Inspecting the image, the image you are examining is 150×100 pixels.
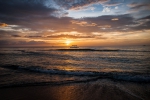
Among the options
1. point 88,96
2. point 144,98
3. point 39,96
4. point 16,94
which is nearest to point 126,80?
point 144,98

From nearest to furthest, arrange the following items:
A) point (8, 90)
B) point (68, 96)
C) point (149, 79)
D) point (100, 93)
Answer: point (68, 96)
point (100, 93)
point (8, 90)
point (149, 79)

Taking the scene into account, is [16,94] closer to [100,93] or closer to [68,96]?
[68,96]

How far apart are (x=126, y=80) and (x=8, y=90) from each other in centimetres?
815

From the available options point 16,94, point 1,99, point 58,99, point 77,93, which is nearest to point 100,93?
point 77,93

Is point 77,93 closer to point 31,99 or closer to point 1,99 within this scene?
Result: point 31,99

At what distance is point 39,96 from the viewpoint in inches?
214

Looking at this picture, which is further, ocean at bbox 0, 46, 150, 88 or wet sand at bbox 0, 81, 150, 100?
ocean at bbox 0, 46, 150, 88

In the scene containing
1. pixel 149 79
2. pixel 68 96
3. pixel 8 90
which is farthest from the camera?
pixel 149 79

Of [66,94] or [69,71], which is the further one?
[69,71]

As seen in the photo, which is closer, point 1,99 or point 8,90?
point 1,99

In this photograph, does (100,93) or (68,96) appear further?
(100,93)

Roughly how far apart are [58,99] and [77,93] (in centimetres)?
111

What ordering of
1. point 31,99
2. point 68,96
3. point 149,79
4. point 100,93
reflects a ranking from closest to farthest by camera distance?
point 31,99
point 68,96
point 100,93
point 149,79

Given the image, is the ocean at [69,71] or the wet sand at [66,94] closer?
the wet sand at [66,94]
